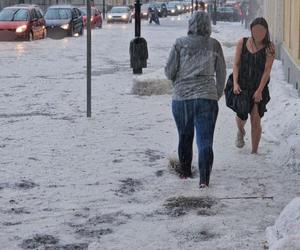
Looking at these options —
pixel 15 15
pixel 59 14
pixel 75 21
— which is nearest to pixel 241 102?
pixel 15 15

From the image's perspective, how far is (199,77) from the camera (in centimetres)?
659

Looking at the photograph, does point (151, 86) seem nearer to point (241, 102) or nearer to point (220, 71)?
point (241, 102)

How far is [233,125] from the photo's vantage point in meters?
10.3

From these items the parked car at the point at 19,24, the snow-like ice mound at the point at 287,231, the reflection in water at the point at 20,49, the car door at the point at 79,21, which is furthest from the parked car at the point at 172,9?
the snow-like ice mound at the point at 287,231

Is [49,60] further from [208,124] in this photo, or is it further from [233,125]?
[208,124]

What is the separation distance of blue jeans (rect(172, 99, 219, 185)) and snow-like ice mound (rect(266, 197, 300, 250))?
150 centimetres

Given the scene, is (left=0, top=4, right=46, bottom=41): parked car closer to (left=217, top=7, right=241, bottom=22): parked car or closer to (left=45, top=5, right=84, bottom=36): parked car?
(left=45, top=5, right=84, bottom=36): parked car

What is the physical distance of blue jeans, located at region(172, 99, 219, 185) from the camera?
6625 millimetres

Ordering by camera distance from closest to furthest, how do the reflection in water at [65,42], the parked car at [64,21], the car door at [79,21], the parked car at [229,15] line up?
the reflection in water at [65,42] < the parked car at [64,21] < the car door at [79,21] < the parked car at [229,15]

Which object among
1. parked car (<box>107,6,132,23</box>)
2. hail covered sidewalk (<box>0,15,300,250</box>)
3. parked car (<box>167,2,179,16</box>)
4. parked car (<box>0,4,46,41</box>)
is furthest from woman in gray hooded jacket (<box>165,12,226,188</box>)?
parked car (<box>167,2,179,16</box>)

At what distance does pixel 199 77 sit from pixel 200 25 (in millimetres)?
487

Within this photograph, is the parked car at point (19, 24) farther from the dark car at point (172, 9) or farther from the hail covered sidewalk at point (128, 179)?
the dark car at point (172, 9)

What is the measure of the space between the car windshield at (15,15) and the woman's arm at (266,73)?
24.2 metres

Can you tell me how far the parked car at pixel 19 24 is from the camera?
3047 cm
